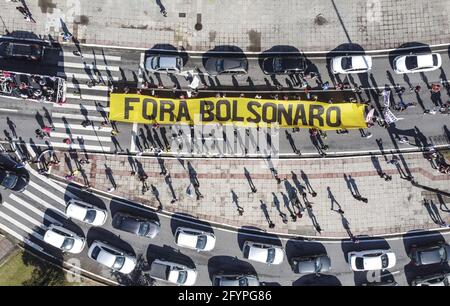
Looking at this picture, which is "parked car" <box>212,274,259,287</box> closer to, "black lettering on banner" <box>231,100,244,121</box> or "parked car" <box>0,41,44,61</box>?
"black lettering on banner" <box>231,100,244,121</box>

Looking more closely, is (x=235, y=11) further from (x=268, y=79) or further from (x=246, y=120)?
(x=246, y=120)

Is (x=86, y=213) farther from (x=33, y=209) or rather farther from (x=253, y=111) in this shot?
(x=253, y=111)

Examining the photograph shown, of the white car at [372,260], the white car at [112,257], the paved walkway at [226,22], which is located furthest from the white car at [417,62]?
the white car at [112,257]

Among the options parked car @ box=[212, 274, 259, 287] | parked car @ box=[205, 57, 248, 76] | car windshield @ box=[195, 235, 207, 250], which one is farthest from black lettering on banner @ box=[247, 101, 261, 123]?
parked car @ box=[212, 274, 259, 287]

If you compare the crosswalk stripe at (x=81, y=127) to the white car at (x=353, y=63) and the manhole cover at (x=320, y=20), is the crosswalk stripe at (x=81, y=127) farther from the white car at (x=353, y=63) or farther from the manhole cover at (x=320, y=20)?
the white car at (x=353, y=63)

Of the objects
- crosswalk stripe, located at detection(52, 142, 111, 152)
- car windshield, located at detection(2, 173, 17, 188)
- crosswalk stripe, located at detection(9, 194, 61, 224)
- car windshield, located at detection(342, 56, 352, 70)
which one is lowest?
crosswalk stripe, located at detection(9, 194, 61, 224)
